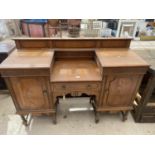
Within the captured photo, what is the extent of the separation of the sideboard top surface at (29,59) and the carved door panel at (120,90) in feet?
2.28

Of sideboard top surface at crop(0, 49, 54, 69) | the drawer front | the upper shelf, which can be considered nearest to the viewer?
sideboard top surface at crop(0, 49, 54, 69)

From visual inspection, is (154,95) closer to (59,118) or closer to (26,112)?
(59,118)

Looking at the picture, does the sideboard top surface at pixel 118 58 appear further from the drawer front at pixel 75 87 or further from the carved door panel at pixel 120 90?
the drawer front at pixel 75 87

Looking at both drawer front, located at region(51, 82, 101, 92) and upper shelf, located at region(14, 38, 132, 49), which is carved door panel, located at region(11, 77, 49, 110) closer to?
drawer front, located at region(51, 82, 101, 92)

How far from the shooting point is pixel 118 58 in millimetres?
1325

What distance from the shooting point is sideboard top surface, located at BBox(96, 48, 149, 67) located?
3.94ft

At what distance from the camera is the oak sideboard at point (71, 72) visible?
119cm

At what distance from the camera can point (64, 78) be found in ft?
4.21

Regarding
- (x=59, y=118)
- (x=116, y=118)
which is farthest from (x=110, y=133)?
(x=59, y=118)

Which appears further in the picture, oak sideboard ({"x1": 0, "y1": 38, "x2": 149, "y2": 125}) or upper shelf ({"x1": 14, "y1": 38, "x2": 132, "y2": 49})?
upper shelf ({"x1": 14, "y1": 38, "x2": 132, "y2": 49})

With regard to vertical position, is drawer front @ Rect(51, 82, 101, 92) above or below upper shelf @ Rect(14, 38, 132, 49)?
below

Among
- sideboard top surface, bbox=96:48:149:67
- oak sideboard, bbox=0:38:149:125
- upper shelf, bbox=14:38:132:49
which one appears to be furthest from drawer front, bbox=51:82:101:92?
upper shelf, bbox=14:38:132:49

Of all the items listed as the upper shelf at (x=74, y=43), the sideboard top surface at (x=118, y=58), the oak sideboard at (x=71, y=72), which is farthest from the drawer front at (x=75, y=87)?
the upper shelf at (x=74, y=43)

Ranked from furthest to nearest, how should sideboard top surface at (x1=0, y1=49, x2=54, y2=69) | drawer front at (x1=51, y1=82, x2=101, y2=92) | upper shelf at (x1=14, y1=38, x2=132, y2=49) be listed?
upper shelf at (x1=14, y1=38, x2=132, y2=49) < drawer front at (x1=51, y1=82, x2=101, y2=92) < sideboard top surface at (x1=0, y1=49, x2=54, y2=69)
